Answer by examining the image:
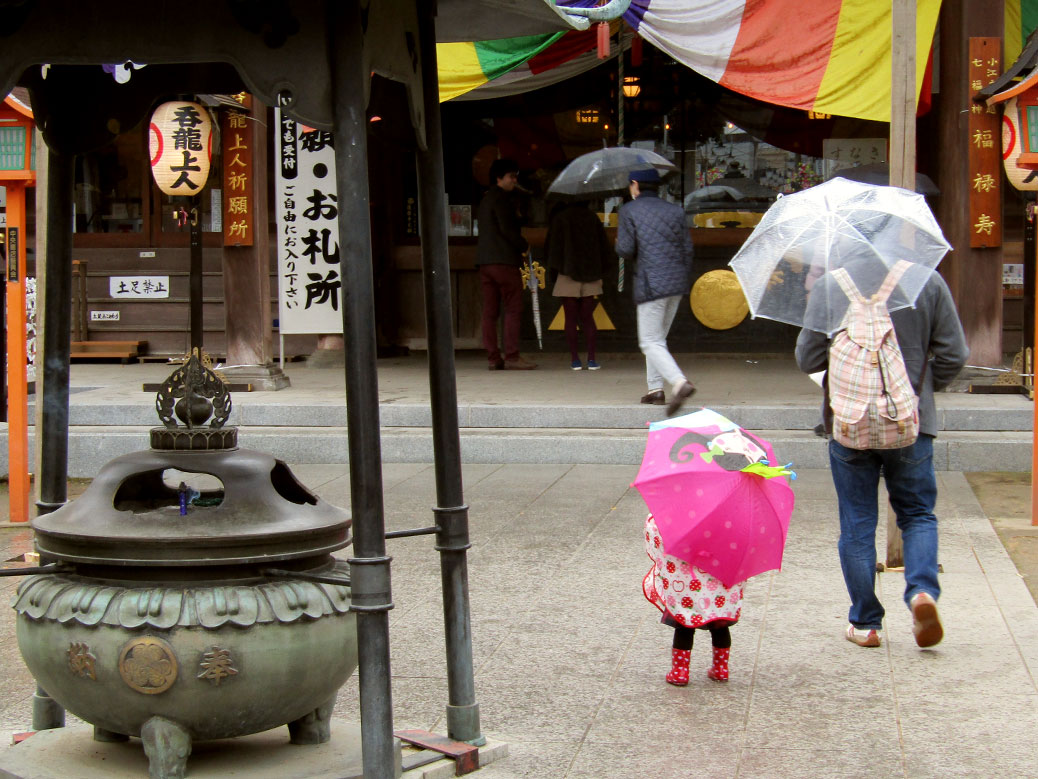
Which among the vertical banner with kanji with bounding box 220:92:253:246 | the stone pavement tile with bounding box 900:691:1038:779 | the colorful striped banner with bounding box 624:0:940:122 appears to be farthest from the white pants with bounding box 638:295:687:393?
the stone pavement tile with bounding box 900:691:1038:779

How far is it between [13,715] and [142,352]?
10590 millimetres

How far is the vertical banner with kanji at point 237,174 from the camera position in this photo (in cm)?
1149

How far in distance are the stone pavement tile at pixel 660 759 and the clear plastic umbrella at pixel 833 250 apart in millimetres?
1650

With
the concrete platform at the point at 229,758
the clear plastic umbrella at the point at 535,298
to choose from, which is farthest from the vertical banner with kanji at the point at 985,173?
the concrete platform at the point at 229,758

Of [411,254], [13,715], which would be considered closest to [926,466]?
[13,715]

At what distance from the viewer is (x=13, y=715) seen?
436cm

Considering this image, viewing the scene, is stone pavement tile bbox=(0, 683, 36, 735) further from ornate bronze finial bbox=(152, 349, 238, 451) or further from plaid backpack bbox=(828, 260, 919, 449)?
plaid backpack bbox=(828, 260, 919, 449)

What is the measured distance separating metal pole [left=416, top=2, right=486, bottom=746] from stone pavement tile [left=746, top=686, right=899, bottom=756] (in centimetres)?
97

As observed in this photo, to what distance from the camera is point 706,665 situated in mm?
4801

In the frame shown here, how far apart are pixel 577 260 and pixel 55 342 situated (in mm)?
8363

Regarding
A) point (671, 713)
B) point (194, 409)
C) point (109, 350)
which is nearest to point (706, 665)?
point (671, 713)

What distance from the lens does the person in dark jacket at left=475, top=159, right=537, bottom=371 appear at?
39.0ft

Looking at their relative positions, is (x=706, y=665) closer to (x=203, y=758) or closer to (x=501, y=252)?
(x=203, y=758)

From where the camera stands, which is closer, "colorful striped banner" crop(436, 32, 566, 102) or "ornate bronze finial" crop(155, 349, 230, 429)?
"ornate bronze finial" crop(155, 349, 230, 429)
